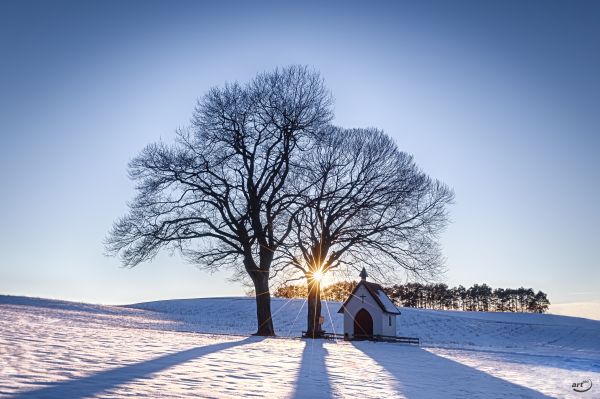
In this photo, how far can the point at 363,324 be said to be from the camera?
3478cm

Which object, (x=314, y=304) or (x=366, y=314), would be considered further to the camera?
(x=366, y=314)

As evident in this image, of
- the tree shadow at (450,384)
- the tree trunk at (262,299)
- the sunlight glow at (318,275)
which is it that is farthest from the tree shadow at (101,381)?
the sunlight glow at (318,275)

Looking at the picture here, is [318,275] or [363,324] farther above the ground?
[318,275]

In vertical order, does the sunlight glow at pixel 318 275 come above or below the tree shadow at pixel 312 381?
above

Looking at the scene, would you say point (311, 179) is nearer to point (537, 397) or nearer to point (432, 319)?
point (537, 397)

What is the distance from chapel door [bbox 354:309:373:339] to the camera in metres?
34.3

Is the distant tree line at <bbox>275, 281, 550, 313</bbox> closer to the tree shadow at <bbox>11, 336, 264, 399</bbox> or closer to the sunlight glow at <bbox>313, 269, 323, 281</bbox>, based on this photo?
the sunlight glow at <bbox>313, 269, 323, 281</bbox>

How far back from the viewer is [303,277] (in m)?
30.6

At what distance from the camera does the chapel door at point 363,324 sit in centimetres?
3434

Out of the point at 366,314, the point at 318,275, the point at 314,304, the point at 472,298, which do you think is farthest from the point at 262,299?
the point at 472,298

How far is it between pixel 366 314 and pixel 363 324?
74cm

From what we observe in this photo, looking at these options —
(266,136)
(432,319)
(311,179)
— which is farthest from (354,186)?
(432,319)

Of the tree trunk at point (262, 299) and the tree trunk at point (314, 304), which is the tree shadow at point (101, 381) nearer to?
the tree trunk at point (262, 299)

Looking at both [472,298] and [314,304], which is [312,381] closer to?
[314,304]
